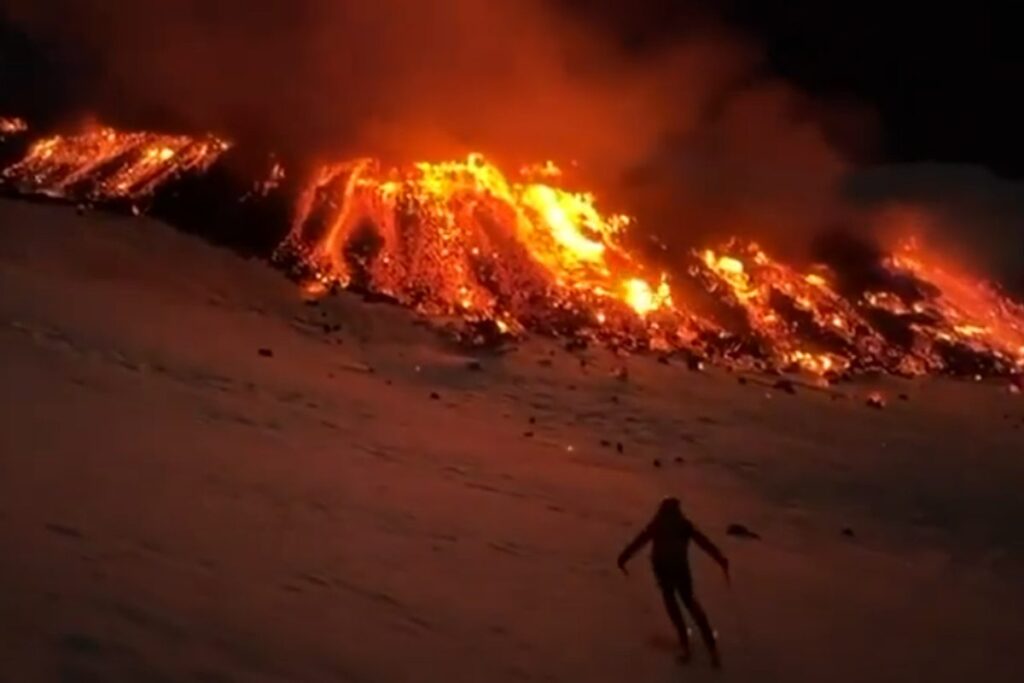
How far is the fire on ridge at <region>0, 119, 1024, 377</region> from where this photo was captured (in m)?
26.7

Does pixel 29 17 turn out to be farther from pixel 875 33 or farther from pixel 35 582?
pixel 35 582

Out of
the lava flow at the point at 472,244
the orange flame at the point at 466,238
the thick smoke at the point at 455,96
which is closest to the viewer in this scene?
the lava flow at the point at 472,244

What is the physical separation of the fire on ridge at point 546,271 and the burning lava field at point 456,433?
9 cm

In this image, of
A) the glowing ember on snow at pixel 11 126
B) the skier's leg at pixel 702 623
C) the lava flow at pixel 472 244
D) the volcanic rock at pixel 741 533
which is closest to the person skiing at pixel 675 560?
the skier's leg at pixel 702 623

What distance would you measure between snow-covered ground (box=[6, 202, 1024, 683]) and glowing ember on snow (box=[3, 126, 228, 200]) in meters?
1.75

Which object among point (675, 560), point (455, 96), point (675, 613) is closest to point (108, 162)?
point (455, 96)

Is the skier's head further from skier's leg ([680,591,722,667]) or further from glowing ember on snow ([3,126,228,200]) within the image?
glowing ember on snow ([3,126,228,200])

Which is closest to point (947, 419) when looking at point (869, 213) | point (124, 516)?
point (869, 213)

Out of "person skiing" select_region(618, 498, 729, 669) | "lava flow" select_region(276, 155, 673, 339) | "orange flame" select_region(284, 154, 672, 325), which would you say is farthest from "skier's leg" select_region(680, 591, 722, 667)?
"orange flame" select_region(284, 154, 672, 325)

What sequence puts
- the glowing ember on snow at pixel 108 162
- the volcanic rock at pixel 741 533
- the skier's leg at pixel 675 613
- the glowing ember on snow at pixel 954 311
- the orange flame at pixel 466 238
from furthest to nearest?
the glowing ember on snow at pixel 954 311 < the glowing ember on snow at pixel 108 162 < the orange flame at pixel 466 238 < the volcanic rock at pixel 741 533 < the skier's leg at pixel 675 613

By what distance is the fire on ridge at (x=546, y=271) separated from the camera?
2666 cm

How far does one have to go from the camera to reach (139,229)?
2695cm

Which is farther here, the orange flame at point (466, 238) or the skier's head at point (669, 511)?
the orange flame at point (466, 238)

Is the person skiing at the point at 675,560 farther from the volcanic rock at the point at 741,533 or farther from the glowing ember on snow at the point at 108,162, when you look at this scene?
the glowing ember on snow at the point at 108,162
